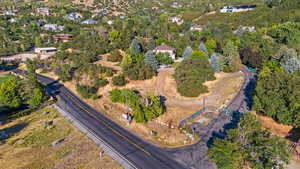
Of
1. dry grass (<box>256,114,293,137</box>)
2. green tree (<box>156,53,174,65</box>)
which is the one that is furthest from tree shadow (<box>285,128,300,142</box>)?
green tree (<box>156,53,174,65</box>)

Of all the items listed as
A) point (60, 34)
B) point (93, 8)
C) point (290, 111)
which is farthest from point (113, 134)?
point (93, 8)

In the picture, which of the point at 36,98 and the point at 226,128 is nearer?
the point at 226,128

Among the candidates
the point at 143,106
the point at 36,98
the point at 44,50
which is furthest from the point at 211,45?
the point at 44,50

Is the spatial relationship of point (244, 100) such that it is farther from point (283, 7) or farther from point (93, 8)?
point (93, 8)

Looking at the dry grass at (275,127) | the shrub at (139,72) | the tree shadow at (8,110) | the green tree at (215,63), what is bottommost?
the tree shadow at (8,110)

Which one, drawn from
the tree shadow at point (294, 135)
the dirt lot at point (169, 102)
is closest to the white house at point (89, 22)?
the dirt lot at point (169, 102)

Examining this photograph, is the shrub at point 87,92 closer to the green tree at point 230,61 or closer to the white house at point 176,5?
the green tree at point 230,61

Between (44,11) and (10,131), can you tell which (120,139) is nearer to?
(10,131)

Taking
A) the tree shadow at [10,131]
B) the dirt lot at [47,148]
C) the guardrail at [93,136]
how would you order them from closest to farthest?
the guardrail at [93,136], the dirt lot at [47,148], the tree shadow at [10,131]
